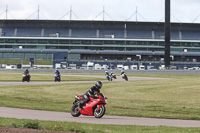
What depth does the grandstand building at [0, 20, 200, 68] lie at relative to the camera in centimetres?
13538

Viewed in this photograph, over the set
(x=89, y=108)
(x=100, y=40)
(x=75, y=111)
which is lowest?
(x=75, y=111)

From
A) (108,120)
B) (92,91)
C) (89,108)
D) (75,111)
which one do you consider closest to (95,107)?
(89,108)

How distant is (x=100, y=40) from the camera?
13638 cm

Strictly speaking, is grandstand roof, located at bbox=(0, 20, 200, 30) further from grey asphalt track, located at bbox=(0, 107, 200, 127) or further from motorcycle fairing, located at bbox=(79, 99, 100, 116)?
motorcycle fairing, located at bbox=(79, 99, 100, 116)

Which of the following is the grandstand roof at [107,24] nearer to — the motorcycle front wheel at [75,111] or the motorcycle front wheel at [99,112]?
the motorcycle front wheel at [75,111]

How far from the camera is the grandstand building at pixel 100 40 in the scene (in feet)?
444

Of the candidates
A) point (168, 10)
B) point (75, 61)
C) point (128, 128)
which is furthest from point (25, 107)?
point (75, 61)

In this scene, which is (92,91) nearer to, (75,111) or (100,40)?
(75,111)

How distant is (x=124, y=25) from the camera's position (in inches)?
5531

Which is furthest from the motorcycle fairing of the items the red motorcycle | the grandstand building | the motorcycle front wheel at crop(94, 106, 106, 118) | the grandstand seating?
the grandstand seating

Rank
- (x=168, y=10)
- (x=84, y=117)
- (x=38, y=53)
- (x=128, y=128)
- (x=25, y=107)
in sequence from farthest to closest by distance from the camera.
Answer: (x=38, y=53)
(x=168, y=10)
(x=25, y=107)
(x=84, y=117)
(x=128, y=128)

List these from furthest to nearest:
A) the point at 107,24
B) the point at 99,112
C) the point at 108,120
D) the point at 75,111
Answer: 1. the point at 107,24
2. the point at 75,111
3. the point at 99,112
4. the point at 108,120

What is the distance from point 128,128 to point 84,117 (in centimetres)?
449

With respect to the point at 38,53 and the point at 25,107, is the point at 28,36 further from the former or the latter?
the point at 25,107
